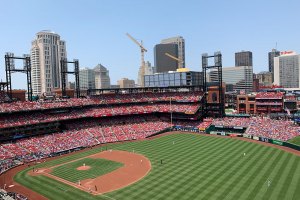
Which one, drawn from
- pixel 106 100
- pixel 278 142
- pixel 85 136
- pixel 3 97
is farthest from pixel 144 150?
pixel 3 97

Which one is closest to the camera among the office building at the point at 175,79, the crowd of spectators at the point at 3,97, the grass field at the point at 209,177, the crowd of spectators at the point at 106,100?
the grass field at the point at 209,177

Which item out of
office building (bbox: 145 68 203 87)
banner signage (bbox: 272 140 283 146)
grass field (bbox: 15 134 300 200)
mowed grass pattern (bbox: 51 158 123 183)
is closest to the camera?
grass field (bbox: 15 134 300 200)

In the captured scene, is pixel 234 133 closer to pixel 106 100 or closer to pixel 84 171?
pixel 106 100

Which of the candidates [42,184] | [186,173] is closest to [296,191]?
[186,173]

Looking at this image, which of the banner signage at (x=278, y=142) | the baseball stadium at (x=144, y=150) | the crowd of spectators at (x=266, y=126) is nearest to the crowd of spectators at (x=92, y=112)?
the baseball stadium at (x=144, y=150)

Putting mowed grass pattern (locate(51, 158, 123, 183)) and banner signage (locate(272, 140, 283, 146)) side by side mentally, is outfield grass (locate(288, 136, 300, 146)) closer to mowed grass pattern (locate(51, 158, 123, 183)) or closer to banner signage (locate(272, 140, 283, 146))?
banner signage (locate(272, 140, 283, 146))

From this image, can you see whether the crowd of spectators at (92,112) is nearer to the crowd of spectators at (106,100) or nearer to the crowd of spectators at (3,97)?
the crowd of spectators at (106,100)

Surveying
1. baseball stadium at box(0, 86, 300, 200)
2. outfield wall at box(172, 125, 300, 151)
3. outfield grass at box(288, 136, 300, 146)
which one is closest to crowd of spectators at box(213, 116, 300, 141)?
baseball stadium at box(0, 86, 300, 200)
